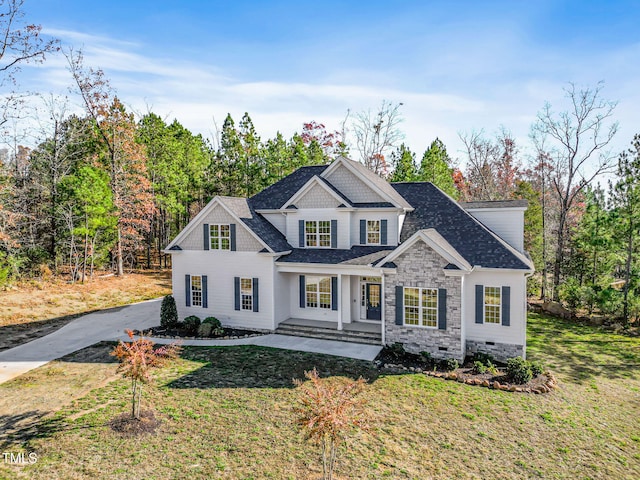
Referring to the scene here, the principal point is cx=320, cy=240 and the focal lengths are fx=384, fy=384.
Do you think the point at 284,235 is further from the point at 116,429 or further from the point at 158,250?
the point at 158,250

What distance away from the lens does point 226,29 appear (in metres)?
14.3

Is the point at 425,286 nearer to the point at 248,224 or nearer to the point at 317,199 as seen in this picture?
the point at 317,199

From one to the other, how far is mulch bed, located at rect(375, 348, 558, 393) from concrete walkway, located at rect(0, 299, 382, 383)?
80cm

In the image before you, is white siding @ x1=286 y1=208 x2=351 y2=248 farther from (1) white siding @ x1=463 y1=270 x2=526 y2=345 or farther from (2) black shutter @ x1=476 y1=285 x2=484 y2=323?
(2) black shutter @ x1=476 y1=285 x2=484 y2=323

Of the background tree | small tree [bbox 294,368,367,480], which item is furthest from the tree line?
small tree [bbox 294,368,367,480]

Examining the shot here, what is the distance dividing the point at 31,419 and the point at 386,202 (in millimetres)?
15356

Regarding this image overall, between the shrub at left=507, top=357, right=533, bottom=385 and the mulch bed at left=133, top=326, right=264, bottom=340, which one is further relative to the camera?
the mulch bed at left=133, top=326, right=264, bottom=340

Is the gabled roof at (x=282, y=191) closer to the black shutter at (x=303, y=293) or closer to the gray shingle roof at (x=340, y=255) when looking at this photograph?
the gray shingle roof at (x=340, y=255)

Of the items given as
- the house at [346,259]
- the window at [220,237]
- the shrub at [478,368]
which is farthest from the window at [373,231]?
the shrub at [478,368]

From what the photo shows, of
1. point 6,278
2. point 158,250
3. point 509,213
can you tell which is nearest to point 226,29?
point 509,213

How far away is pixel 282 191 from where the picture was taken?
2195cm

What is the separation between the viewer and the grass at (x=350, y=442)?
27.6ft

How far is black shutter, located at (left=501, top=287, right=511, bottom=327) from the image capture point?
15188mm

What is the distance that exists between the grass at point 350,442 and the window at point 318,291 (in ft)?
15.2
